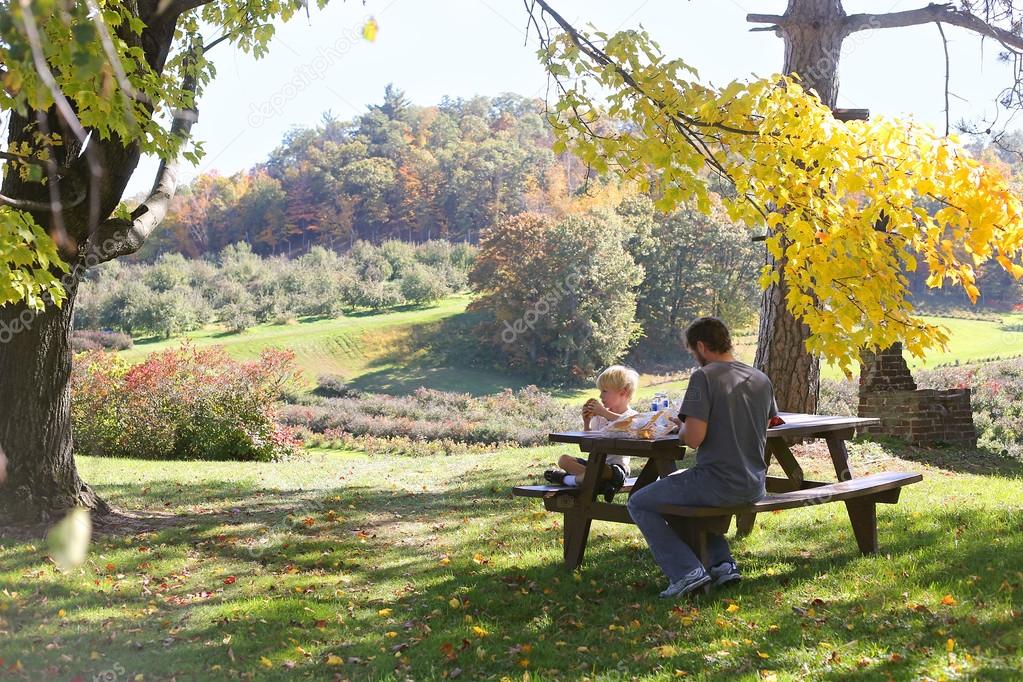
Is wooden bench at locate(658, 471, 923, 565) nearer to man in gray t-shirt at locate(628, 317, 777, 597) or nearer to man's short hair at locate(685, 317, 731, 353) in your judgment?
man in gray t-shirt at locate(628, 317, 777, 597)

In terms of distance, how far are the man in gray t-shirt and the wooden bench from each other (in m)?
0.06

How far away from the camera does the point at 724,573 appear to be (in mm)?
4805

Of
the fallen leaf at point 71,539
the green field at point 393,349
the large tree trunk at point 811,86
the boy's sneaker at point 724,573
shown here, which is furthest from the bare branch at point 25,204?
the green field at point 393,349

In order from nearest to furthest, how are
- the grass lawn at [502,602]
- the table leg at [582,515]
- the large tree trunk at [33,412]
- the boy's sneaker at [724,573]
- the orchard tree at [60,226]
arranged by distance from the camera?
1. the grass lawn at [502,602]
2. the boy's sneaker at [724,573]
3. the table leg at [582,515]
4. the orchard tree at [60,226]
5. the large tree trunk at [33,412]

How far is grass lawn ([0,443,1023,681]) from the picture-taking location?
3.93 m

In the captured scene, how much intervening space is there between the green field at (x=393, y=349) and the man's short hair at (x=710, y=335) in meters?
22.6

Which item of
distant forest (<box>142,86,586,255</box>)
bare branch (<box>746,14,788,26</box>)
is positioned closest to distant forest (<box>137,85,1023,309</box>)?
distant forest (<box>142,86,586,255</box>)

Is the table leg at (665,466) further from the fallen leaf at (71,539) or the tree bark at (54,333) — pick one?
the tree bark at (54,333)

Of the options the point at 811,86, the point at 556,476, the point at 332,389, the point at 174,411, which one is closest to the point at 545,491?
the point at 556,476

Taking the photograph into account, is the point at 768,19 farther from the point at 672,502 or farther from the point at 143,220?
the point at 672,502

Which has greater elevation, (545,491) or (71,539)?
(545,491)

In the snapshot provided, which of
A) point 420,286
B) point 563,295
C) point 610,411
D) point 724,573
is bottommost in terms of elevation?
point 724,573

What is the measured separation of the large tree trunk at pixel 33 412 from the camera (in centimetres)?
679

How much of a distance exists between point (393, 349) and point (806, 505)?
27.7 meters
